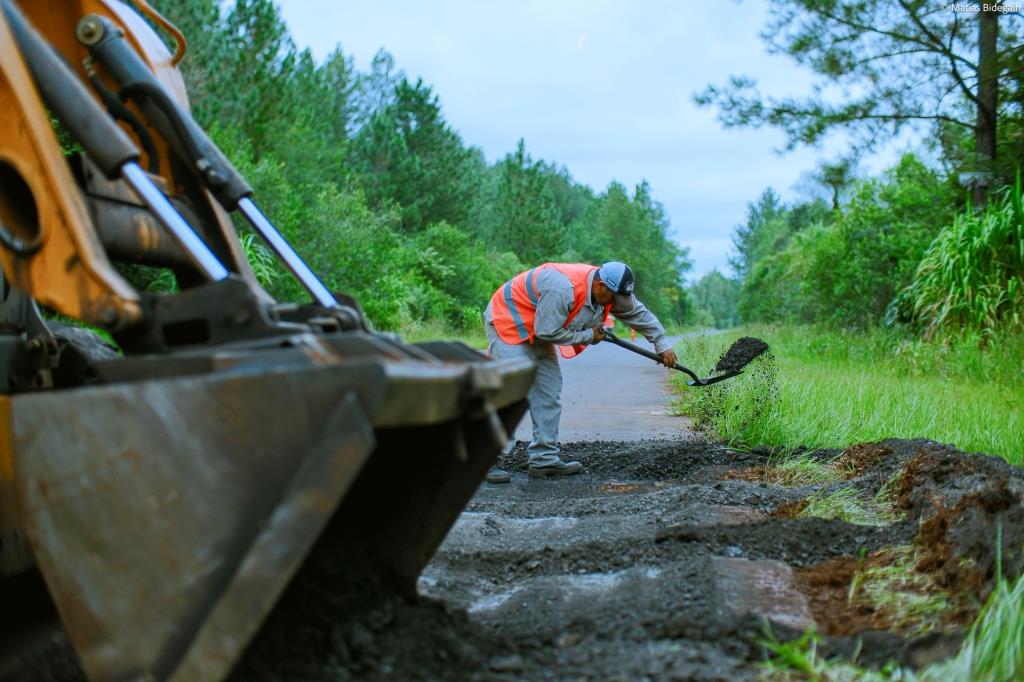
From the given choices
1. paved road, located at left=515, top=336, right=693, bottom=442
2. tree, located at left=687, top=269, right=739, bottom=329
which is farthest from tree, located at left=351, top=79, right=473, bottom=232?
tree, located at left=687, top=269, right=739, bottom=329

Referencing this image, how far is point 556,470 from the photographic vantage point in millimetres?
7293

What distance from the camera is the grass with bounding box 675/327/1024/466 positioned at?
22.8ft

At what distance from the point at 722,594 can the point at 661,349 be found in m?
4.70

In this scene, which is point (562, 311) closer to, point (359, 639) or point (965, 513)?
point (965, 513)

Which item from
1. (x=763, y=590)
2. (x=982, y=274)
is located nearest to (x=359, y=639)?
(x=763, y=590)

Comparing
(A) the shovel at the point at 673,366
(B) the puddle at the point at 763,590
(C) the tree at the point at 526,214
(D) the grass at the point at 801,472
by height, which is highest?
(C) the tree at the point at 526,214

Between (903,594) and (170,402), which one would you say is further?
(903,594)

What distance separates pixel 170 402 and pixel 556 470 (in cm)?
516

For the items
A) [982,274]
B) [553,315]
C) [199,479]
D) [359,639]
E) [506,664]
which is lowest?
[506,664]

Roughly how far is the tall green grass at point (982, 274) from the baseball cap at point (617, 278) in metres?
4.63

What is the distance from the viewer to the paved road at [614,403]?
9.32 metres

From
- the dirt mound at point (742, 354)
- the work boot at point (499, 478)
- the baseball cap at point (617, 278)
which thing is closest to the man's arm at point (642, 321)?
the baseball cap at point (617, 278)

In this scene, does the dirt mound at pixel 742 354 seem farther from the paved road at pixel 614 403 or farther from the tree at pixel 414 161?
the tree at pixel 414 161

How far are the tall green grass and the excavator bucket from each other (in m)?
9.24
